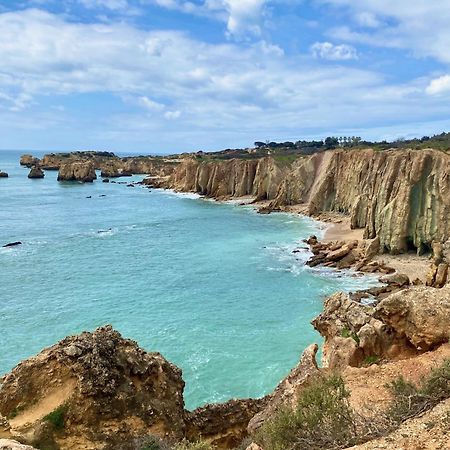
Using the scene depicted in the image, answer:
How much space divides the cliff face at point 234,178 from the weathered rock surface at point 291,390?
71799mm

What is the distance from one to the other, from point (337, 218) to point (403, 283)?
106 feet

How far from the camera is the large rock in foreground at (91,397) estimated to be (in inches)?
420

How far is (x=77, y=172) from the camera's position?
136000 mm

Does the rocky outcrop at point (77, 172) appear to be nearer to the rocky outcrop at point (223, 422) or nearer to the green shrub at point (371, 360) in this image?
the rocky outcrop at point (223, 422)

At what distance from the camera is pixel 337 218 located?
64625 mm

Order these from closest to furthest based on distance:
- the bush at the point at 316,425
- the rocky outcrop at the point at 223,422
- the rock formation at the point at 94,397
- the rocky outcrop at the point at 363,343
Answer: the bush at the point at 316,425
the rock formation at the point at 94,397
the rocky outcrop at the point at 223,422
the rocky outcrop at the point at 363,343

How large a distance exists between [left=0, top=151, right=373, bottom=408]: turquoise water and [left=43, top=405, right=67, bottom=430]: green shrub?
373 inches

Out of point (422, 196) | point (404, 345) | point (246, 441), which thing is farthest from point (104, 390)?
point (422, 196)

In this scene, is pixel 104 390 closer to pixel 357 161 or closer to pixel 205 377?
pixel 205 377

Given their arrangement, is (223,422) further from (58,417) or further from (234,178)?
(234,178)

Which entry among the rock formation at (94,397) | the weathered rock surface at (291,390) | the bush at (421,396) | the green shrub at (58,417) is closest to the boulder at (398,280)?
the weathered rock surface at (291,390)

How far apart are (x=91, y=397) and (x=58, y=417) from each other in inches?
32.1

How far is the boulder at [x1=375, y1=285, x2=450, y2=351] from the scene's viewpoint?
13.2m

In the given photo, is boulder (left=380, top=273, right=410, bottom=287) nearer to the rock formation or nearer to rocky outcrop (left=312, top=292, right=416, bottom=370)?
rocky outcrop (left=312, top=292, right=416, bottom=370)
